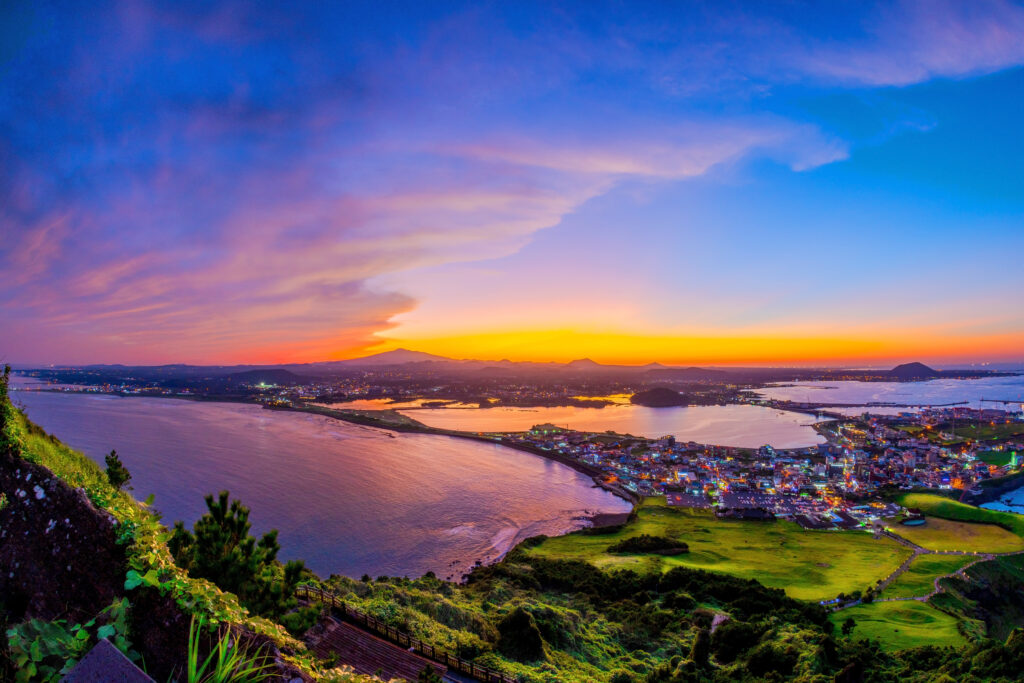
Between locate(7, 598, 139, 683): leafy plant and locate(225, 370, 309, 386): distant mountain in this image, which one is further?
locate(225, 370, 309, 386): distant mountain

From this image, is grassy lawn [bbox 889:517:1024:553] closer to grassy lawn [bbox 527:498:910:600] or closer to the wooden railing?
grassy lawn [bbox 527:498:910:600]

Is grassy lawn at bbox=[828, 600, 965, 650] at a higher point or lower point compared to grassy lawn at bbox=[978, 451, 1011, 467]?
higher

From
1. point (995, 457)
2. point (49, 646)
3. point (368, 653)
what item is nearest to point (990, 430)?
point (995, 457)

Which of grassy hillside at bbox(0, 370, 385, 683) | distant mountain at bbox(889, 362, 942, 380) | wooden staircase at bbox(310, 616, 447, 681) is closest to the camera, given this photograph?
grassy hillside at bbox(0, 370, 385, 683)

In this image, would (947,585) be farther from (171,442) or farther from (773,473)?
(171,442)

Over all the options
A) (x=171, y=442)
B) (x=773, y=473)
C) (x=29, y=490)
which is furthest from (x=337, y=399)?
(x=29, y=490)

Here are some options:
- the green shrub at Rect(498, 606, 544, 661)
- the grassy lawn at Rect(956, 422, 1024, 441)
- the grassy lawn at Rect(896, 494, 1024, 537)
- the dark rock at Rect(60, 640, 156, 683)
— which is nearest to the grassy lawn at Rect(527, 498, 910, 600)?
the grassy lawn at Rect(896, 494, 1024, 537)

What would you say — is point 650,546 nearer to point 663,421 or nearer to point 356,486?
point 356,486
